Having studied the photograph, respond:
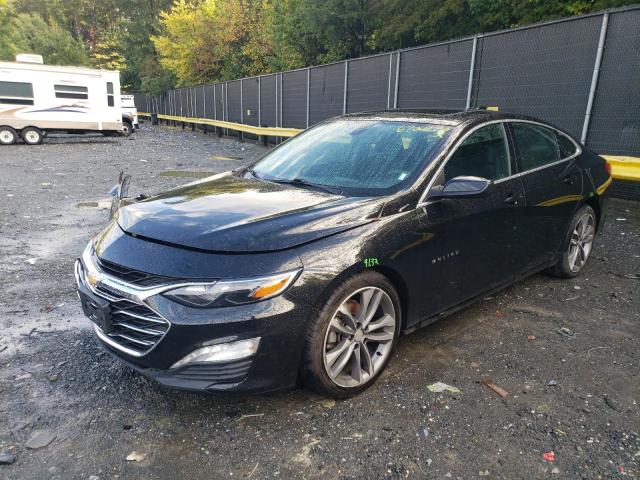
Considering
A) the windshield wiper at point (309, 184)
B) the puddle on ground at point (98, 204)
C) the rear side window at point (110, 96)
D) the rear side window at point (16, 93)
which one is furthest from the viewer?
the rear side window at point (110, 96)

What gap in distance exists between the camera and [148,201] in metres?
3.44

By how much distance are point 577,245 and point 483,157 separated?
1.90m

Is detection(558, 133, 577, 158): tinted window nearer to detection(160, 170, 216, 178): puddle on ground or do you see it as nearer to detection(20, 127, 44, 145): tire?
detection(160, 170, 216, 178): puddle on ground

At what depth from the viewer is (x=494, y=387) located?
3162 millimetres

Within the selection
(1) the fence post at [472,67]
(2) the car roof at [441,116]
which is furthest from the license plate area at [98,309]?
A: (1) the fence post at [472,67]

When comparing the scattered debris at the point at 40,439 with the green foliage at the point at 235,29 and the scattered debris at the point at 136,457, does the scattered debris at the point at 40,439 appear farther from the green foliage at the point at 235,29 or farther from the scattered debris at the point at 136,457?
the green foliage at the point at 235,29

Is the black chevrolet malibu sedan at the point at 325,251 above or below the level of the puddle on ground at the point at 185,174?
above

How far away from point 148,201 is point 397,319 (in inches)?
73.1

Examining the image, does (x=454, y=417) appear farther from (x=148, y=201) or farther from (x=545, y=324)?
(x=148, y=201)

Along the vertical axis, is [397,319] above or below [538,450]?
above

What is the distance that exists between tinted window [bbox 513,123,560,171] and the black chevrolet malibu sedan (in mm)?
20

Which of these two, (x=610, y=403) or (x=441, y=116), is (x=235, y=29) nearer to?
(x=441, y=116)

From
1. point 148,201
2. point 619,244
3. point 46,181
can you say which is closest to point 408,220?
point 148,201

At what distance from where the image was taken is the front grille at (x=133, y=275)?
2.56m
